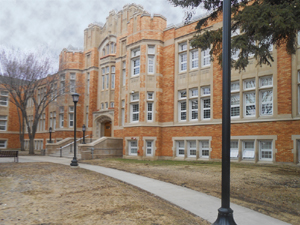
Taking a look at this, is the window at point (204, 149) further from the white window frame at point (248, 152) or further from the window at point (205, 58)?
the window at point (205, 58)

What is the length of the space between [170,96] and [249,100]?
227 inches

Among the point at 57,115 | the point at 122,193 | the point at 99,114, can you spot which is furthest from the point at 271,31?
the point at 57,115

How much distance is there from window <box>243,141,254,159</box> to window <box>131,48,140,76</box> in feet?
31.5

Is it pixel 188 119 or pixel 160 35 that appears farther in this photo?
pixel 160 35

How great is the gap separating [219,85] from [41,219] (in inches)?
550

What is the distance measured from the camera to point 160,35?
66.7ft

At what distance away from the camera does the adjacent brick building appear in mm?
14586

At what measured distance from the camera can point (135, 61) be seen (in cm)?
2148

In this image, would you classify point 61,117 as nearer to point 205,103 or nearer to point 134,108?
point 134,108

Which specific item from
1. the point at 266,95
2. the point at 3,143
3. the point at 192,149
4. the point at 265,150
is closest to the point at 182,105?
the point at 192,149

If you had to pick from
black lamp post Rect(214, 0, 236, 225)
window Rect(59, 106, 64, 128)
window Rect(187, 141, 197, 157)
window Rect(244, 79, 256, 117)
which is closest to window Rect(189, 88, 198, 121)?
window Rect(187, 141, 197, 157)

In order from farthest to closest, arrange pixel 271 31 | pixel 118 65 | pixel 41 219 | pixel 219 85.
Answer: pixel 118 65
pixel 219 85
pixel 271 31
pixel 41 219

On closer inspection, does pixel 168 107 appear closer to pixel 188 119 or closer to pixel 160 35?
pixel 188 119

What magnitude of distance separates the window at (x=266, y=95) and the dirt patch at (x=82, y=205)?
32.3 feet
